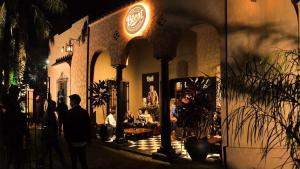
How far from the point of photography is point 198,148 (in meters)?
9.88

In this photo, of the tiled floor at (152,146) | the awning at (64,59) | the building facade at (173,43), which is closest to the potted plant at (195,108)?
the building facade at (173,43)

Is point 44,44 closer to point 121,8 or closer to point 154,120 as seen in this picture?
point 154,120

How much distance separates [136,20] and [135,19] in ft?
0.40

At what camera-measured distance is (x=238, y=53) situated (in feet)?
30.8

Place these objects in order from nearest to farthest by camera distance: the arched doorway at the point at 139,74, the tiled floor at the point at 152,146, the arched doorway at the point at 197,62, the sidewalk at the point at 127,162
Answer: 1. the sidewalk at the point at 127,162
2. the tiled floor at the point at 152,146
3. the arched doorway at the point at 197,62
4. the arched doorway at the point at 139,74

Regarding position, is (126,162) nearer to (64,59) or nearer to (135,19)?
(135,19)

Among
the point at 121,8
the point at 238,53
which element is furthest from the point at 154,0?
the point at 238,53

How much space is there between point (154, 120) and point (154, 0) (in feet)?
26.5

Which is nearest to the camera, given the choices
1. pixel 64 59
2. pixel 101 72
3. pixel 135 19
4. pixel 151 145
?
pixel 135 19

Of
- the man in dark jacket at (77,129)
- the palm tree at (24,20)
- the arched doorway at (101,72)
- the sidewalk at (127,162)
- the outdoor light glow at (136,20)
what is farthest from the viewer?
the arched doorway at (101,72)

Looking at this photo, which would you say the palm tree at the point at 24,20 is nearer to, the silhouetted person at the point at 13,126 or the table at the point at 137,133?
the table at the point at 137,133

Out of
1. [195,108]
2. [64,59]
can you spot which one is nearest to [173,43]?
[195,108]

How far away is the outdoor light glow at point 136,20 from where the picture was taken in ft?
40.9

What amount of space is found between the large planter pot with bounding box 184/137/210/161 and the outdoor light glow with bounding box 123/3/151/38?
4633mm
